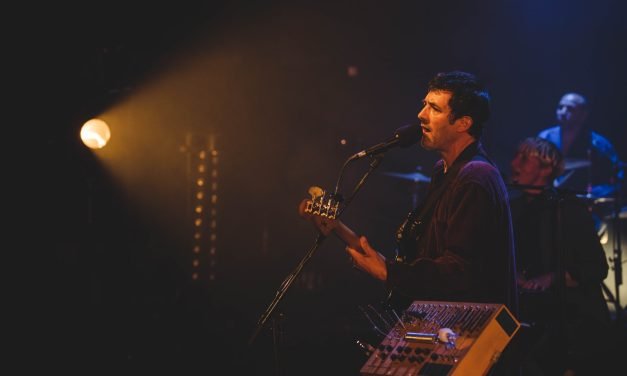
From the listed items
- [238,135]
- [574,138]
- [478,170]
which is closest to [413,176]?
[238,135]

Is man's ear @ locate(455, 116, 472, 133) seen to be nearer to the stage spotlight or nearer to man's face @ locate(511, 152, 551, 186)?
man's face @ locate(511, 152, 551, 186)

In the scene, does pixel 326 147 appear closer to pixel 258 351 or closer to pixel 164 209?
pixel 164 209

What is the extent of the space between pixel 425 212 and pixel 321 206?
583 mm

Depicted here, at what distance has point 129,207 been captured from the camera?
8.20m

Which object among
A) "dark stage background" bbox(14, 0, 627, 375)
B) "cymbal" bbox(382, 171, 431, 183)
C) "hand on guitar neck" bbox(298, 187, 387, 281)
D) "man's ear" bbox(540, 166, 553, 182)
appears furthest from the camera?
"cymbal" bbox(382, 171, 431, 183)

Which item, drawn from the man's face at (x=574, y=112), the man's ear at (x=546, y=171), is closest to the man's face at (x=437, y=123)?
the man's ear at (x=546, y=171)

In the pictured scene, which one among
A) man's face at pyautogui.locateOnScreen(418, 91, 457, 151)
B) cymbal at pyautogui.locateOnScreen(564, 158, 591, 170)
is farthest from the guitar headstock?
cymbal at pyautogui.locateOnScreen(564, 158, 591, 170)

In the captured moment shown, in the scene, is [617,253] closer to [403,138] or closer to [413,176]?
[413,176]

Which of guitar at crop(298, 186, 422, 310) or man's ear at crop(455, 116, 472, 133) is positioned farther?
man's ear at crop(455, 116, 472, 133)

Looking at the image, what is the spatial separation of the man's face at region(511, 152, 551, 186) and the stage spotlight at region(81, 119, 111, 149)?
4.12 m

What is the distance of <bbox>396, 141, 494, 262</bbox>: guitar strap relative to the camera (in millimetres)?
3771

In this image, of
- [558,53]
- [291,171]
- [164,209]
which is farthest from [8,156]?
[558,53]

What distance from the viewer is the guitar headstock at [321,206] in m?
3.61

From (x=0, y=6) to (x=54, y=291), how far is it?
2.79 m
